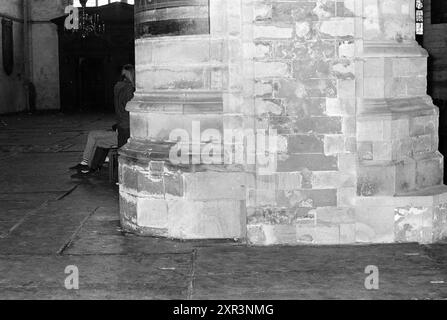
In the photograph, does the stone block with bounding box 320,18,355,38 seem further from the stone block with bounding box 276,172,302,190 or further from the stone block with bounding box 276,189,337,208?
the stone block with bounding box 276,189,337,208

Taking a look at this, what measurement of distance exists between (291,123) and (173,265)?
1727 millimetres

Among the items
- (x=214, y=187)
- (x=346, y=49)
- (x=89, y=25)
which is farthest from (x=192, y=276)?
(x=89, y=25)

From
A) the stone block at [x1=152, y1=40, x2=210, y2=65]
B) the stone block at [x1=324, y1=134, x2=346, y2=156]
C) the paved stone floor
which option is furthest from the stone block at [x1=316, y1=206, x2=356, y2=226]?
the stone block at [x1=152, y1=40, x2=210, y2=65]

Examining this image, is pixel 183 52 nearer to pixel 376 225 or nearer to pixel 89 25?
pixel 376 225

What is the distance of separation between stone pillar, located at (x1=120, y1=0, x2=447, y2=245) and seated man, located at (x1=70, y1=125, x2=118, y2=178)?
4.63 meters

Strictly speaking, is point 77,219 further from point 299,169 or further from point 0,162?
point 0,162

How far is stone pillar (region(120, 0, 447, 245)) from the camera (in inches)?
259

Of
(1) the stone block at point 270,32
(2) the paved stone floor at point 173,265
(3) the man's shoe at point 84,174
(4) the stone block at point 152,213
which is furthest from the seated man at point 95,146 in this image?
(1) the stone block at point 270,32

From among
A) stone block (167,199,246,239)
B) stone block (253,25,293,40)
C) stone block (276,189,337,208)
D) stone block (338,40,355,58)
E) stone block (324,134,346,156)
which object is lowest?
stone block (167,199,246,239)

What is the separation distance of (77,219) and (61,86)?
84.9ft

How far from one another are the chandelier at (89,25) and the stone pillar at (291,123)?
24.3 m

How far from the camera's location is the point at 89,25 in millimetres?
30656
